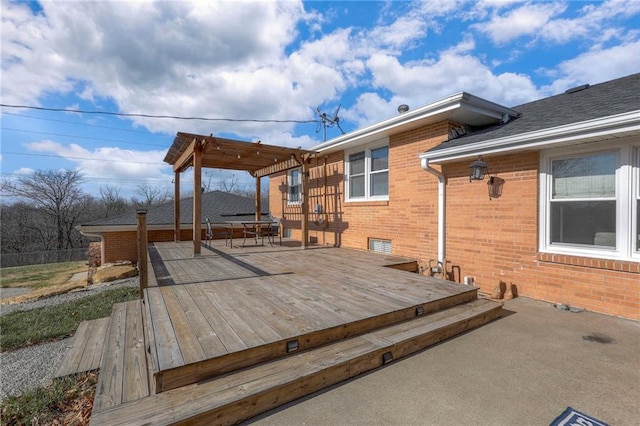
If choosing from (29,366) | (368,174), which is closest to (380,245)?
(368,174)

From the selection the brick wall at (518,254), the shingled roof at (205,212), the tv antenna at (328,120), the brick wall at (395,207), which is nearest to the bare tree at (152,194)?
the shingled roof at (205,212)

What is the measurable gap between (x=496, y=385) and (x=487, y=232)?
3.34m

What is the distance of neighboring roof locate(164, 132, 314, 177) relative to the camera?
6582 millimetres

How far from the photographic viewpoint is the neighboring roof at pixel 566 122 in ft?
11.3

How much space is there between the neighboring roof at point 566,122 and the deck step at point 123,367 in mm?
5366

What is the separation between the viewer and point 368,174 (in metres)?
7.67

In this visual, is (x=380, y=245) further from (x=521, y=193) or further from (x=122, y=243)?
(x=122, y=243)

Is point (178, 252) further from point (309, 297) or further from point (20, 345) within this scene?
point (309, 297)

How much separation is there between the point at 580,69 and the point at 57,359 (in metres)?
13.2

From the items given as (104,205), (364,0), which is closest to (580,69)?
(364,0)

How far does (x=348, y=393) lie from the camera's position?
2.22 meters

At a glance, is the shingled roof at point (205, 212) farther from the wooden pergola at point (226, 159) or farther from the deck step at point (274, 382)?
the deck step at point (274, 382)

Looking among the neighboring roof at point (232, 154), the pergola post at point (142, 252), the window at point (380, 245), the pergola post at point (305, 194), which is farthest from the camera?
the pergola post at point (305, 194)

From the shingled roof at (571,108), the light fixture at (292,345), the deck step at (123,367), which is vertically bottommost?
the deck step at (123,367)
